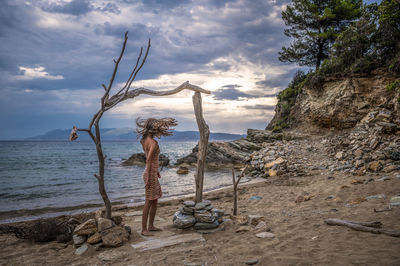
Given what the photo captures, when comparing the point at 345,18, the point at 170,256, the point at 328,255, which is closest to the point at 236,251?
the point at 170,256

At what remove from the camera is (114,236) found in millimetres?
5215

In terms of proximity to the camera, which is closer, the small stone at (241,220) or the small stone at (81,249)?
the small stone at (81,249)

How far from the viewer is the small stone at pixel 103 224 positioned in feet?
17.5

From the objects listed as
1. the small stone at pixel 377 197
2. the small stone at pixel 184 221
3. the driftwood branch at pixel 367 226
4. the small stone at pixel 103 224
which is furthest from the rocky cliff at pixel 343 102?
the small stone at pixel 103 224

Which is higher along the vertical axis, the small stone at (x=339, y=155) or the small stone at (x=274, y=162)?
the small stone at (x=339, y=155)

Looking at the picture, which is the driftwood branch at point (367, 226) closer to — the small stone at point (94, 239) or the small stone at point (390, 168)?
the small stone at point (94, 239)

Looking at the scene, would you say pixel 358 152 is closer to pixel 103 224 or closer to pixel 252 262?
pixel 252 262

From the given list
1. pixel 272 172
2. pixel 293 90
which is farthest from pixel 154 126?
pixel 293 90

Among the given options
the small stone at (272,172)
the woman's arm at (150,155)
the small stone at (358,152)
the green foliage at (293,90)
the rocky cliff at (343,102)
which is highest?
the green foliage at (293,90)

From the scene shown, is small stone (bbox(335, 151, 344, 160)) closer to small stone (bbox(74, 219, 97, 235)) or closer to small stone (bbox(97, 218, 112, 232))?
small stone (bbox(97, 218, 112, 232))

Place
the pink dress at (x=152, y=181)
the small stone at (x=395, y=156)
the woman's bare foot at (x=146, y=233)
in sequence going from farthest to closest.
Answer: the small stone at (x=395, y=156) < the woman's bare foot at (x=146, y=233) < the pink dress at (x=152, y=181)

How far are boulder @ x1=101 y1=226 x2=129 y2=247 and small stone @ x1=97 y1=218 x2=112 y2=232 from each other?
0.08 metres

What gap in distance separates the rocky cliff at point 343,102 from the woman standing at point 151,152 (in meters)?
14.1

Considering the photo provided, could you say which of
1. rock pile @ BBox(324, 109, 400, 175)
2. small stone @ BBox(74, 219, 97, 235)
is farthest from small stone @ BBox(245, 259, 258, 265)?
rock pile @ BBox(324, 109, 400, 175)
